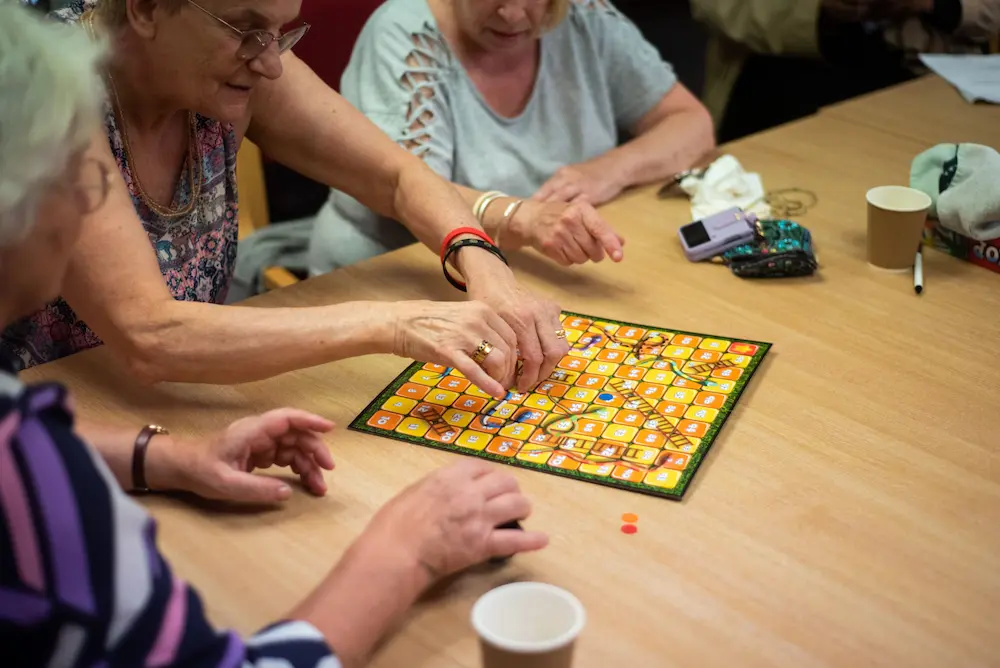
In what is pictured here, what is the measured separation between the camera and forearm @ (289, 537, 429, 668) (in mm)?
888

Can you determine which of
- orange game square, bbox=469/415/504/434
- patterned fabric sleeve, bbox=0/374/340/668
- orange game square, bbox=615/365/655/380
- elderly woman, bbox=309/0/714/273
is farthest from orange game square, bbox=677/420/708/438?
patterned fabric sleeve, bbox=0/374/340/668

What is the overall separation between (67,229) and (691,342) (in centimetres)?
85

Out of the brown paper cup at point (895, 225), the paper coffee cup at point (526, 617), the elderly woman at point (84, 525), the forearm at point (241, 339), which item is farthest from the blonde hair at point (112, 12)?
the brown paper cup at point (895, 225)

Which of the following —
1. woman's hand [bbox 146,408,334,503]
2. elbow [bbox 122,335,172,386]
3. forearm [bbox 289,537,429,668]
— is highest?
elbow [bbox 122,335,172,386]

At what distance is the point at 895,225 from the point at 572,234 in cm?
50

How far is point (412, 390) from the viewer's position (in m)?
1.32

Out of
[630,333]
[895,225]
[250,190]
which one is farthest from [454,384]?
[250,190]

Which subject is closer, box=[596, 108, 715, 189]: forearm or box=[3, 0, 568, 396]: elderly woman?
box=[3, 0, 568, 396]: elderly woman

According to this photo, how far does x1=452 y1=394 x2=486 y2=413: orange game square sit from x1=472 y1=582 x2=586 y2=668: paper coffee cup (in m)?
0.45

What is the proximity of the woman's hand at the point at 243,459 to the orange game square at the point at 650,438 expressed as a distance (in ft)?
1.17

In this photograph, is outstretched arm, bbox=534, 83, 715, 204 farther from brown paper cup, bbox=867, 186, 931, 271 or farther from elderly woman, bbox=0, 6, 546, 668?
elderly woman, bbox=0, 6, 546, 668

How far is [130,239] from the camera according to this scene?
1257 millimetres

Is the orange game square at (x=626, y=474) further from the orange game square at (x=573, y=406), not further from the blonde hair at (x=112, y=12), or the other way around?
the blonde hair at (x=112, y=12)

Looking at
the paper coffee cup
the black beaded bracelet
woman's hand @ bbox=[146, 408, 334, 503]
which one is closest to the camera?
the paper coffee cup
